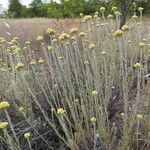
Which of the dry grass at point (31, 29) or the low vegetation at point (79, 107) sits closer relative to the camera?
the low vegetation at point (79, 107)

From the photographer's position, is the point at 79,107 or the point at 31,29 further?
the point at 31,29

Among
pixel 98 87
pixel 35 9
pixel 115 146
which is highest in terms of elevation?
pixel 98 87

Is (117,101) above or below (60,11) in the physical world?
above

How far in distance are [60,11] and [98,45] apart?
31.0 metres

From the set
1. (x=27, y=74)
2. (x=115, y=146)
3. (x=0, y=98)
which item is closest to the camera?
(x=115, y=146)

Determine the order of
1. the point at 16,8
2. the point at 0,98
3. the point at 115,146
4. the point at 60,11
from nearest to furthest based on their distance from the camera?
the point at 115,146 < the point at 0,98 < the point at 60,11 < the point at 16,8

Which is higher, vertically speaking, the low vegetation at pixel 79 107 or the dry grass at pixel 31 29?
the low vegetation at pixel 79 107

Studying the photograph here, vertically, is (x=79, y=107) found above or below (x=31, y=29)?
above

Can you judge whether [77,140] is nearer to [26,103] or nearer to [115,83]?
[26,103]

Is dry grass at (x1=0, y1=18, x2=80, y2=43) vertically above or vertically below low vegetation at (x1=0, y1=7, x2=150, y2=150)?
below

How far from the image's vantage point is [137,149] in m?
2.12

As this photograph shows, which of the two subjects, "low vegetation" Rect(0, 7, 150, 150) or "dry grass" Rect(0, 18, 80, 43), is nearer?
"low vegetation" Rect(0, 7, 150, 150)

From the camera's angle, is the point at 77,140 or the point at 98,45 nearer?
the point at 77,140

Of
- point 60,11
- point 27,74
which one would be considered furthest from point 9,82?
point 60,11
